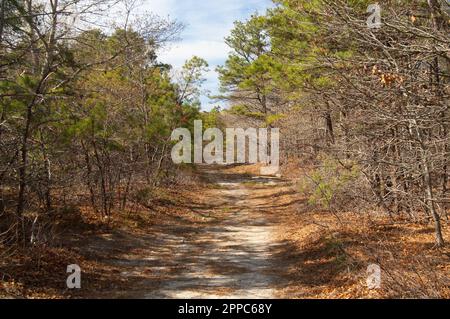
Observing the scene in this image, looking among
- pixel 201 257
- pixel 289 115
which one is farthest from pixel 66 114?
pixel 289 115

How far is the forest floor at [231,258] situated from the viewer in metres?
7.89

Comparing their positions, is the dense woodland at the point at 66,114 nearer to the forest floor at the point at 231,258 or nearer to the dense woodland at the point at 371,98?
the forest floor at the point at 231,258

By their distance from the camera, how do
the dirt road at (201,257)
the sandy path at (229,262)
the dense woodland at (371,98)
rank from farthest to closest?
1. the dirt road at (201,257)
2. the sandy path at (229,262)
3. the dense woodland at (371,98)

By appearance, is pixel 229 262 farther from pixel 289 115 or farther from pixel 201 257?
pixel 289 115

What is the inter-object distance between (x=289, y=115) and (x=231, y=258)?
49.7ft

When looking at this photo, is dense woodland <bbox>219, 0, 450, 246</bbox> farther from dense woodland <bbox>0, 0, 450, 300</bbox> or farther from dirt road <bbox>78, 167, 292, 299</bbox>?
dirt road <bbox>78, 167, 292, 299</bbox>

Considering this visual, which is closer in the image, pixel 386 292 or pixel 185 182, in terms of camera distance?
pixel 386 292

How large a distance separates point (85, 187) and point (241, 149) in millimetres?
32989

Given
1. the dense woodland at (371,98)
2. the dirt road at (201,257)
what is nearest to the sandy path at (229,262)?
the dirt road at (201,257)

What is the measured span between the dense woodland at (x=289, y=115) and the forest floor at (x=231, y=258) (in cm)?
68

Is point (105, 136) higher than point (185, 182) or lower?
higher
